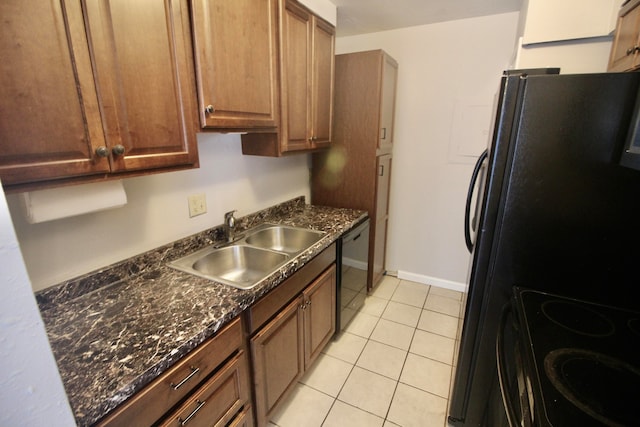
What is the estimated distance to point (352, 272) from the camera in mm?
2244

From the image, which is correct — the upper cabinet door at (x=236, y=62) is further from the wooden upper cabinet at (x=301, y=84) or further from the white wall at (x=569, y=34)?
the white wall at (x=569, y=34)

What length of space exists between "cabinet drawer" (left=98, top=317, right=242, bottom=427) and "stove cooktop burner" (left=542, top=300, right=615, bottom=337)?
1.13 meters

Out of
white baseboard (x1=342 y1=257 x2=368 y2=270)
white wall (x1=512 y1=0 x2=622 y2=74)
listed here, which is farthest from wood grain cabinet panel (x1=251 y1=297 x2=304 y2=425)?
white wall (x1=512 y1=0 x2=622 y2=74)

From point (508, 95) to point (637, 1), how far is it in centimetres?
58

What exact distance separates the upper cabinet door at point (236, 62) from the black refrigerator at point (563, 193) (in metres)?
1.07

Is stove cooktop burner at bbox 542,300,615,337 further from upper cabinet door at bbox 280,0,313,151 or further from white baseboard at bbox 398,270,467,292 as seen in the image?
white baseboard at bbox 398,270,467,292

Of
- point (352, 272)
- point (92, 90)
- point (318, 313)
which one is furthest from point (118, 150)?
point (352, 272)

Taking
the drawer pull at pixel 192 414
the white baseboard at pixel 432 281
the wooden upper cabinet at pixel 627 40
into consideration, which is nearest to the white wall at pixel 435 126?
the white baseboard at pixel 432 281

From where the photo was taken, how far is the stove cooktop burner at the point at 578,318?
37.6 inches

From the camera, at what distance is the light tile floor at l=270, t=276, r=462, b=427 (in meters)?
1.65

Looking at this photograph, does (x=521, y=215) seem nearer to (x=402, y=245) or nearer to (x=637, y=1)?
(x=637, y=1)

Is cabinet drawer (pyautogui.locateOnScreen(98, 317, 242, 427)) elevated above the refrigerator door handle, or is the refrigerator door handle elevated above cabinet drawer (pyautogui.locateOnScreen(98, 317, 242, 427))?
the refrigerator door handle

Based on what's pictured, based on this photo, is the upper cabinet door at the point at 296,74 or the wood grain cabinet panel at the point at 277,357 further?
the upper cabinet door at the point at 296,74

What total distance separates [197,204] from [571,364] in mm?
1652
